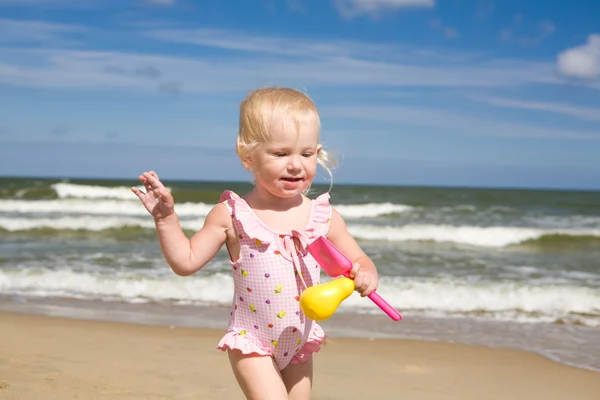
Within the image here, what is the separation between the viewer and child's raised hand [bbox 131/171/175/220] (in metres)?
2.37

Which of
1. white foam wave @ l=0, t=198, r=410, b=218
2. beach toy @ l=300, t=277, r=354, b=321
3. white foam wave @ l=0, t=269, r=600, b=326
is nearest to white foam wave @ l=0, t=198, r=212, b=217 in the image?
white foam wave @ l=0, t=198, r=410, b=218

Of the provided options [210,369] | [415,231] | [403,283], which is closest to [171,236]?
[210,369]

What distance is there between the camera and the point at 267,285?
2.62 metres

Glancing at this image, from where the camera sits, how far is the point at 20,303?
7559mm

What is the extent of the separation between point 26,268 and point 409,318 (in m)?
5.60

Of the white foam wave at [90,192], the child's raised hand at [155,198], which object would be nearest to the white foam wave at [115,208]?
the white foam wave at [90,192]

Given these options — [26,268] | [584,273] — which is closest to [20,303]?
[26,268]

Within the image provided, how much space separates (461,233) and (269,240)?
15614 millimetres

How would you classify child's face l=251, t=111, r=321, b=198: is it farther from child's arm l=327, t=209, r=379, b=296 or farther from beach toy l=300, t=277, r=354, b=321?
beach toy l=300, t=277, r=354, b=321

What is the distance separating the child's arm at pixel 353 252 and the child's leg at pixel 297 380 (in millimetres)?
481

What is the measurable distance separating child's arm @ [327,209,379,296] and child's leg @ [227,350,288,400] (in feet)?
1.62

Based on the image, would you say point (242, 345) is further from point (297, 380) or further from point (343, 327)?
point (343, 327)

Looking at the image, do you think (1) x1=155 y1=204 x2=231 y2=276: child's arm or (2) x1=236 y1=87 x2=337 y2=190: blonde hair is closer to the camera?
(1) x1=155 y1=204 x2=231 y2=276: child's arm

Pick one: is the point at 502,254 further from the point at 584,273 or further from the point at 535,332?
the point at 535,332
